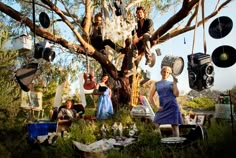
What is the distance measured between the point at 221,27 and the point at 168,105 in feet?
4.67

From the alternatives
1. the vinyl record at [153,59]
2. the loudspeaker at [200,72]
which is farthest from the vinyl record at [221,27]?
the vinyl record at [153,59]

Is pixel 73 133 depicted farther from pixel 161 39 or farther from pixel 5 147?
pixel 161 39

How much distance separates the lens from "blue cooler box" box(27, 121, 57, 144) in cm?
592

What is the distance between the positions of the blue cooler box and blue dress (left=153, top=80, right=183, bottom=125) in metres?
2.02

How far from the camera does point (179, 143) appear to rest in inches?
172

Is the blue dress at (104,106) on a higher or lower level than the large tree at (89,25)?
lower

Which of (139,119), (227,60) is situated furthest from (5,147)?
(227,60)

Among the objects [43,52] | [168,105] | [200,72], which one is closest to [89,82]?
[43,52]

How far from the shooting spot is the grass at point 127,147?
4262 mm

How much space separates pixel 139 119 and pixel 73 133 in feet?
4.09

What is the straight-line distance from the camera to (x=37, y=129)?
6016 mm

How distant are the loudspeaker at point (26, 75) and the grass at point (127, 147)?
3.00ft

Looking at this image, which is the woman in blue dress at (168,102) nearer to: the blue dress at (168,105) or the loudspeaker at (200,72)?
the blue dress at (168,105)

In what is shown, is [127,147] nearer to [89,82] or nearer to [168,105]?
[168,105]
